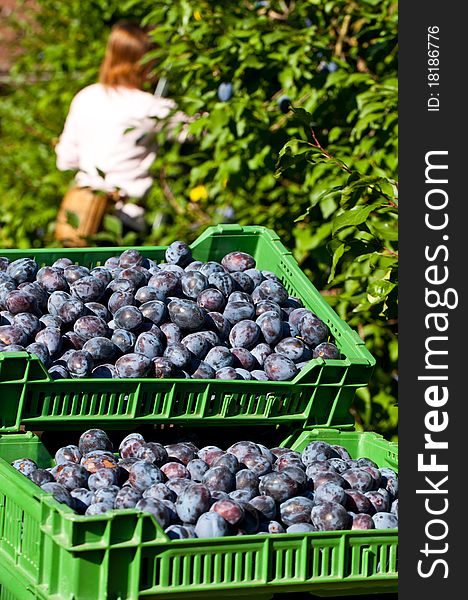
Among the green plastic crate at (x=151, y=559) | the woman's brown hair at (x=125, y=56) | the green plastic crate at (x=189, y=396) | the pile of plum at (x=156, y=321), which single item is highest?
the woman's brown hair at (x=125, y=56)

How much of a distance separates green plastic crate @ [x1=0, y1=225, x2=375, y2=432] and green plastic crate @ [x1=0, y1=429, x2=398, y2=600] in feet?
0.74

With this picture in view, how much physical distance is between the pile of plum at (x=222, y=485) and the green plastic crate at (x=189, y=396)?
7cm

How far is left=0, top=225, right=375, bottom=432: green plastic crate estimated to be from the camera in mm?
2346

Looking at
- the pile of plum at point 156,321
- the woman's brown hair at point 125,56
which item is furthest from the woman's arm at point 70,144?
the pile of plum at point 156,321

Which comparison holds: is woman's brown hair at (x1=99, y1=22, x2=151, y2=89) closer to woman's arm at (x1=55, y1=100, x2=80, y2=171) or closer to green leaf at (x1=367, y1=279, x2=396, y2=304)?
woman's arm at (x1=55, y1=100, x2=80, y2=171)

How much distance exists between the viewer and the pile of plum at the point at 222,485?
6.79ft

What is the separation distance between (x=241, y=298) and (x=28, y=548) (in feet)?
3.05

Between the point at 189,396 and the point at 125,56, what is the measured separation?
2895 mm

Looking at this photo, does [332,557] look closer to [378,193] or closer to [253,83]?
[378,193]

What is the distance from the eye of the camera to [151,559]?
191cm

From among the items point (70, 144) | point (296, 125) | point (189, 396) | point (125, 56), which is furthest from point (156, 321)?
point (70, 144)

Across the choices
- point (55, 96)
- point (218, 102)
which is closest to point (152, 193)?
point (218, 102)

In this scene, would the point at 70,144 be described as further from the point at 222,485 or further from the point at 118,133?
the point at 222,485

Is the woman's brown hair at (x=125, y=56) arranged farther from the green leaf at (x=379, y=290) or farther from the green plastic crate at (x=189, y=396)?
the green leaf at (x=379, y=290)
